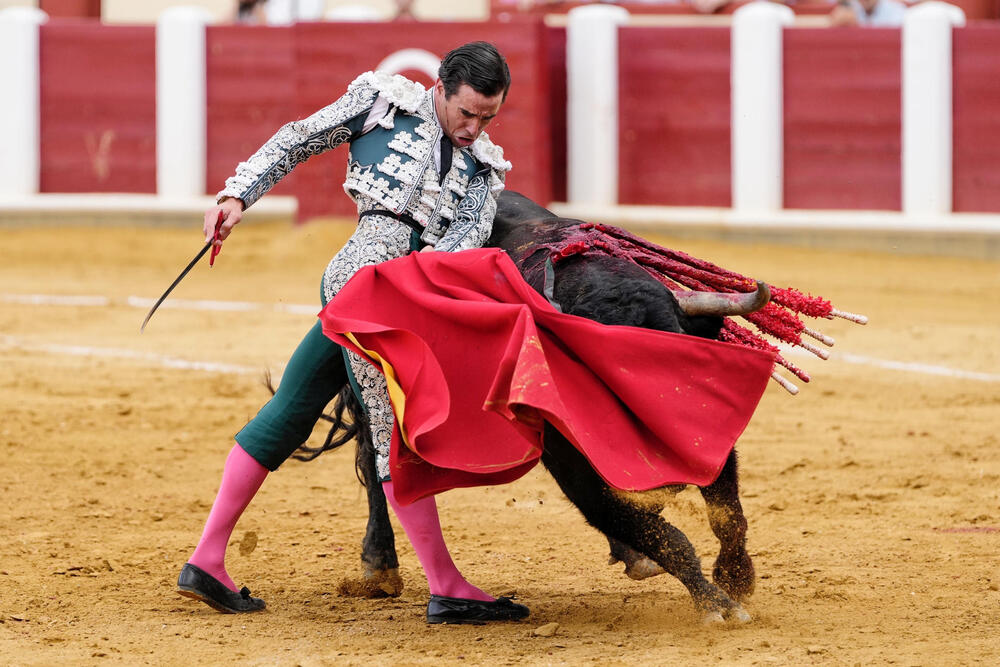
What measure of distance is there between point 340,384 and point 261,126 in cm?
682

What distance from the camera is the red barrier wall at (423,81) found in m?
8.64

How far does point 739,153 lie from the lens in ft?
28.5

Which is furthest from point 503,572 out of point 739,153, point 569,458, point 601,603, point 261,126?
point 261,126

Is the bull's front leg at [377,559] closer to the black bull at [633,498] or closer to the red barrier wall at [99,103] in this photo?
the black bull at [633,498]

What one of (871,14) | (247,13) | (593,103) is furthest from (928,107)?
(247,13)

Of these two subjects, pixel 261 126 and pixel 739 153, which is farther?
pixel 261 126

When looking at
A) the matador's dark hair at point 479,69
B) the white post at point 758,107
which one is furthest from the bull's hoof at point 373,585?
the white post at point 758,107

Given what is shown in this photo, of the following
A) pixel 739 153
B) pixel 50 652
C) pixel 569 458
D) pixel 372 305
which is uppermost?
pixel 739 153

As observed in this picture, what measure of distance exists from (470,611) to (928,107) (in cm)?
638

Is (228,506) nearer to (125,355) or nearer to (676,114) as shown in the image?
(125,355)

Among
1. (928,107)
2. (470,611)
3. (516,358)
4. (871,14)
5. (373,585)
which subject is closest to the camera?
(516,358)

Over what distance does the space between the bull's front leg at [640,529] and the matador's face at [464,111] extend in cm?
56

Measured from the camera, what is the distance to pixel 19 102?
9.49m

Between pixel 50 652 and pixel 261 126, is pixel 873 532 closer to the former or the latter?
pixel 50 652
